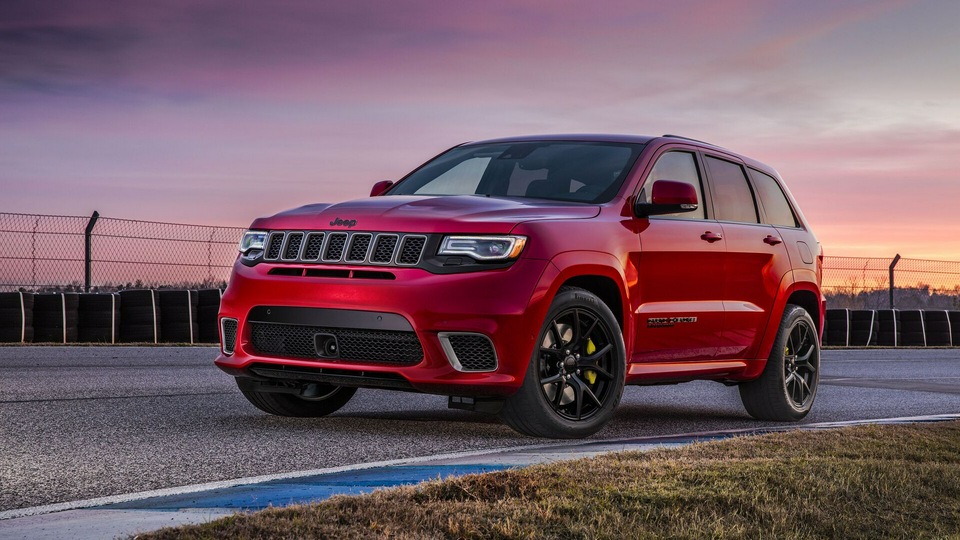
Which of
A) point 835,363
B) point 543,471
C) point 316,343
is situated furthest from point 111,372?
point 835,363

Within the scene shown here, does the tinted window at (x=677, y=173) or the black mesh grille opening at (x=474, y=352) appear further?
the tinted window at (x=677, y=173)

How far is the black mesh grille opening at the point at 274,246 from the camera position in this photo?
7.14 m

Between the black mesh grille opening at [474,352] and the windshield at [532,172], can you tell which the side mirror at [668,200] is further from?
the black mesh grille opening at [474,352]

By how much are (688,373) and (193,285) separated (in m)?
15.2

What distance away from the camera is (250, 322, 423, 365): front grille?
21.7 ft

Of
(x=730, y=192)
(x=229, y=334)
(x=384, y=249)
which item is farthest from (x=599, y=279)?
(x=229, y=334)

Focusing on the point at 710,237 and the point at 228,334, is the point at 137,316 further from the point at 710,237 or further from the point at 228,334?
the point at 710,237

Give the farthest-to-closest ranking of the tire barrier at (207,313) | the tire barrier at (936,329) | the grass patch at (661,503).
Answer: the tire barrier at (936,329) → the tire barrier at (207,313) → the grass patch at (661,503)

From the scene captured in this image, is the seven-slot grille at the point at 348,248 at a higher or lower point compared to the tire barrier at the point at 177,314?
higher

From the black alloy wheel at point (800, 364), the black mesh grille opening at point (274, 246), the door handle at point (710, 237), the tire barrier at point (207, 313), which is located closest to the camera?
the black mesh grille opening at point (274, 246)

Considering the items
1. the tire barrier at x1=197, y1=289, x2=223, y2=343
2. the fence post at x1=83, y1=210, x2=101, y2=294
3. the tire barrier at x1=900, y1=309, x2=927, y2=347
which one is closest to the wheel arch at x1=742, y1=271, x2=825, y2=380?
the tire barrier at x1=197, y1=289, x2=223, y2=343

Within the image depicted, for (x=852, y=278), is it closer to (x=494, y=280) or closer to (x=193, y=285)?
(x=193, y=285)

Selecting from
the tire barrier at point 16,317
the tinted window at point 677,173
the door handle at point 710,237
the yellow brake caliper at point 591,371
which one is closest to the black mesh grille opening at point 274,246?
the yellow brake caliper at point 591,371

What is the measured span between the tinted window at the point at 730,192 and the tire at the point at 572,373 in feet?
6.37
